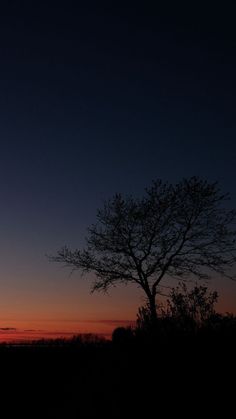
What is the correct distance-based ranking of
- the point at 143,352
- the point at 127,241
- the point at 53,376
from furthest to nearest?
the point at 127,241, the point at 53,376, the point at 143,352

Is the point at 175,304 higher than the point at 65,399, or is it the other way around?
the point at 175,304

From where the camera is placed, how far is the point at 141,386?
33.1ft

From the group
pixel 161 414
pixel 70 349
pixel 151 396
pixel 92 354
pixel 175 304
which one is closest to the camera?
pixel 161 414

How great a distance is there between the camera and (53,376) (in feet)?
48.3

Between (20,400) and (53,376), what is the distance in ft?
12.0

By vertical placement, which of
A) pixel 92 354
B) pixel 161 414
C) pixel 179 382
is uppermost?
pixel 92 354

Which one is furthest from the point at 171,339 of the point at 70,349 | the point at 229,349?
the point at 70,349

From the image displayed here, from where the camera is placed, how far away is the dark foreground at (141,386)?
338 inches

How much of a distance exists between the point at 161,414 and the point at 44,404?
3277 mm

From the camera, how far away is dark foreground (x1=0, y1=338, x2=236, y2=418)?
8.59 m

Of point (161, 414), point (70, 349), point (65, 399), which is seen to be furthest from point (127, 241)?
point (161, 414)

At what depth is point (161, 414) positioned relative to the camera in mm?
8328

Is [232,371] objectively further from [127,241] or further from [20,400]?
[127,241]

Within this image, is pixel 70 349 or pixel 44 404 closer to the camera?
pixel 44 404
